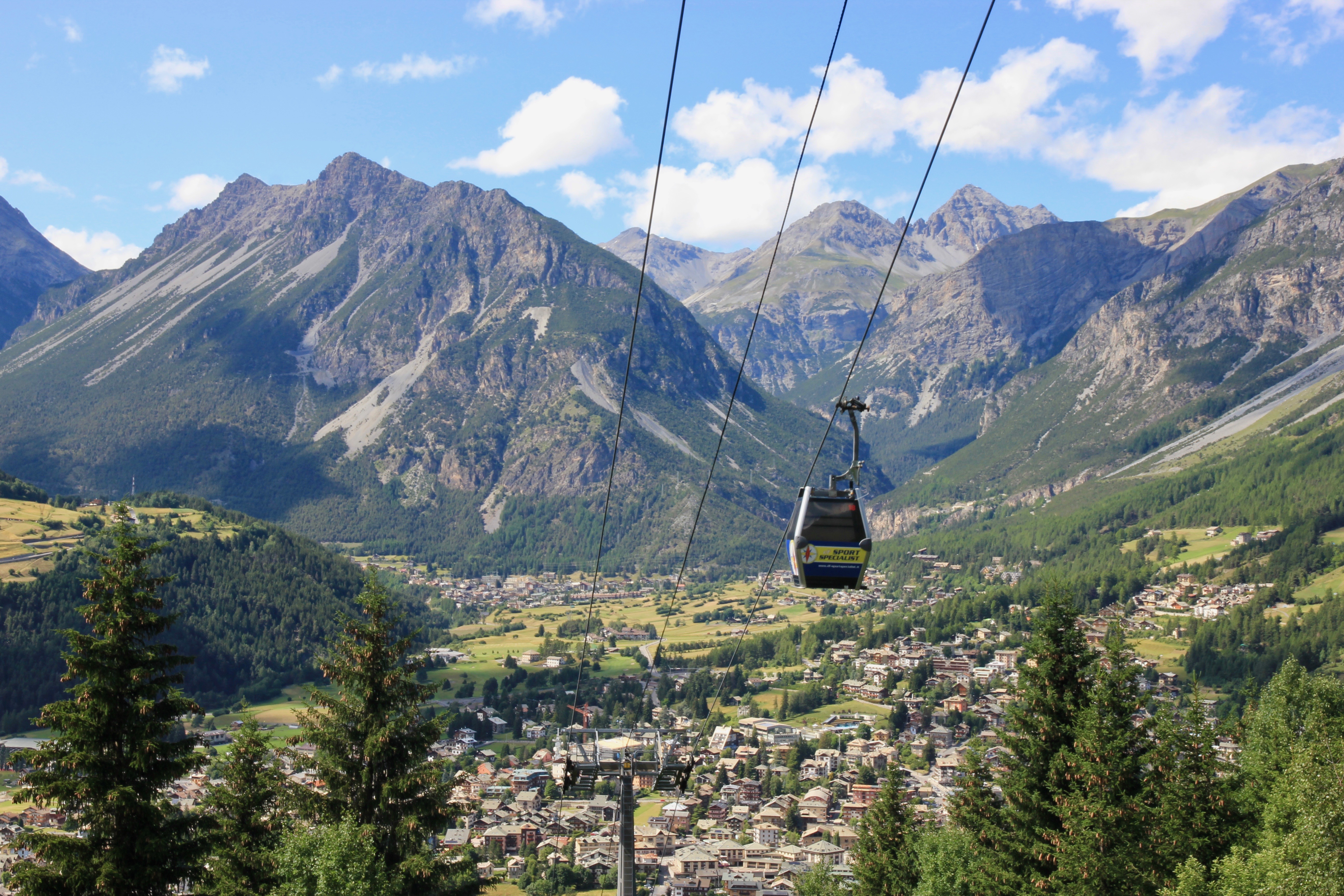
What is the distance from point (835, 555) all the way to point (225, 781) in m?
15.6

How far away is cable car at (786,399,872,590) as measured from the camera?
21.6 metres

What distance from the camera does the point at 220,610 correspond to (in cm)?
15500

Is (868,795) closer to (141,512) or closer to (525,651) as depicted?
(525,651)

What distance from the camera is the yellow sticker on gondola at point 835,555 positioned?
71.0 feet

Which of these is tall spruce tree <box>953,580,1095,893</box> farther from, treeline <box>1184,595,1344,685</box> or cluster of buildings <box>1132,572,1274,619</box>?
cluster of buildings <box>1132,572,1274,619</box>

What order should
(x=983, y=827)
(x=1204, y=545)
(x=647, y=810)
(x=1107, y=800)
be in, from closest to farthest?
(x=1107, y=800) < (x=983, y=827) < (x=647, y=810) < (x=1204, y=545)

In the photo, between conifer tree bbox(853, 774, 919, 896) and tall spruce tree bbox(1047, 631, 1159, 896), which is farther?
conifer tree bbox(853, 774, 919, 896)

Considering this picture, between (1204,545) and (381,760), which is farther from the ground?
(381,760)

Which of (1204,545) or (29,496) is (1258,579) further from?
(29,496)

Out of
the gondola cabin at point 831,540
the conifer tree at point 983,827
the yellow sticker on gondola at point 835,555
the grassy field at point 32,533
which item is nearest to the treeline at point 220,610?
the grassy field at point 32,533

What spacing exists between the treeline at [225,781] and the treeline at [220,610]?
91.7 meters

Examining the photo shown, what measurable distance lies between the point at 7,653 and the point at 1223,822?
127m

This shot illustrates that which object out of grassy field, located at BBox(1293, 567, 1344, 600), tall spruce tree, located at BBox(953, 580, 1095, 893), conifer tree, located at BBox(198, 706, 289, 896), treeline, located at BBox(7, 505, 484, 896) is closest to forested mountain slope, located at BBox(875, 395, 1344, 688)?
grassy field, located at BBox(1293, 567, 1344, 600)

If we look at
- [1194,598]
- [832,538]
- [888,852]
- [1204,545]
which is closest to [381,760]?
[832,538]
